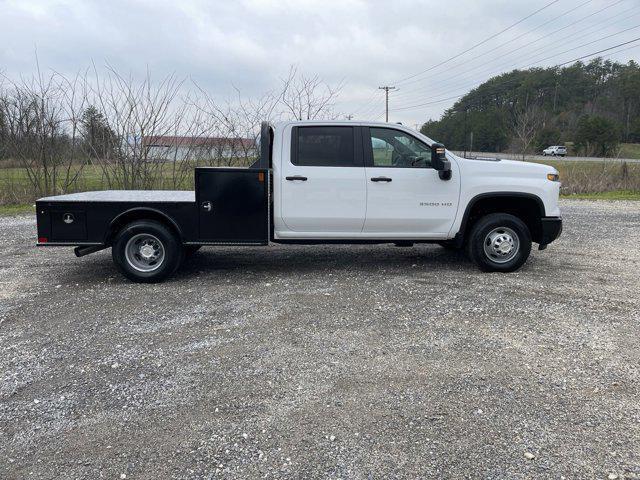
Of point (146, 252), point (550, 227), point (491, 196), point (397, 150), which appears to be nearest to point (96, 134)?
point (146, 252)

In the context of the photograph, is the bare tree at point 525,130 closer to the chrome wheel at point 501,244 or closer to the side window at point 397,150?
the chrome wheel at point 501,244

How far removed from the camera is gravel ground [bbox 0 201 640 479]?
2.88 metres

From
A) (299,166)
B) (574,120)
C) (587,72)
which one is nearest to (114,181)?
(299,166)

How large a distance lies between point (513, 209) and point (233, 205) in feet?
12.4

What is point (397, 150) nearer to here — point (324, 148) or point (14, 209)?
point (324, 148)

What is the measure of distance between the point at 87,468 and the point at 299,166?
4.31 meters

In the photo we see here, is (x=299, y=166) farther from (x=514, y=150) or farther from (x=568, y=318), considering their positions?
(x=514, y=150)

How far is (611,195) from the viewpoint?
18.2 metres

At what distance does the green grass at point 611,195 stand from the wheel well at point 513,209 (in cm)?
1228

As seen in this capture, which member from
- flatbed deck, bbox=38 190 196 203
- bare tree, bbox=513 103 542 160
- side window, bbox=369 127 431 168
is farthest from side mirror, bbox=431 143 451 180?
bare tree, bbox=513 103 542 160

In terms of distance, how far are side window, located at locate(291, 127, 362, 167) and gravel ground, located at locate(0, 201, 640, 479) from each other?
5.01ft

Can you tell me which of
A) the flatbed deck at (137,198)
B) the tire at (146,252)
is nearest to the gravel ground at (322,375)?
the tire at (146,252)

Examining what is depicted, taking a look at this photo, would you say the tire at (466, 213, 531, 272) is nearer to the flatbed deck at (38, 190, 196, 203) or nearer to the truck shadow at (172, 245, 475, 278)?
the truck shadow at (172, 245, 475, 278)

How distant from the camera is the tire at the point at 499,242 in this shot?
6531 mm
